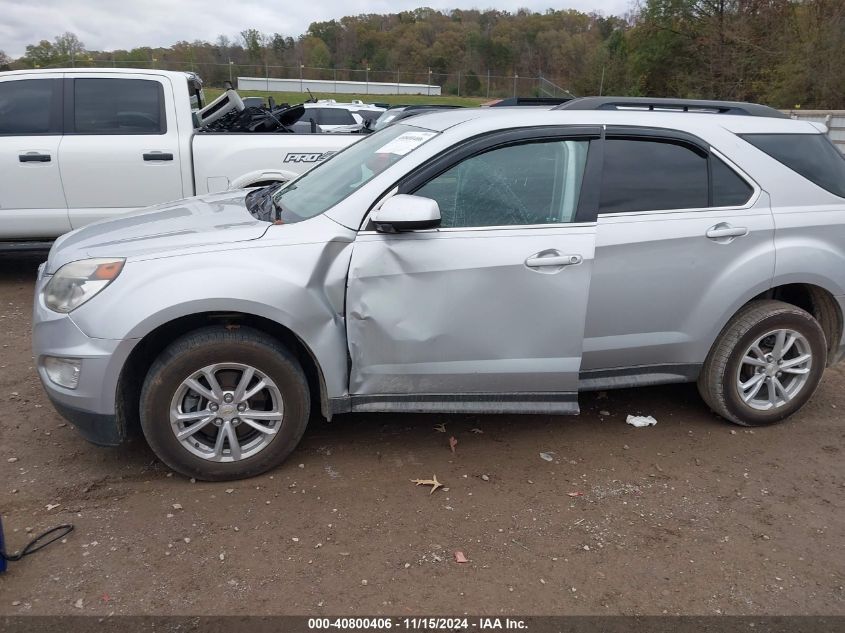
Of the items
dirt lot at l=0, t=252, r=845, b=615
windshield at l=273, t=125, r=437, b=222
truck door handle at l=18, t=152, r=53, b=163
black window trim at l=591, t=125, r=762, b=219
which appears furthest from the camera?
truck door handle at l=18, t=152, r=53, b=163

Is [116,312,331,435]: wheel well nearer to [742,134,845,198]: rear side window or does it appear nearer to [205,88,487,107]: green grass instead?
[742,134,845,198]: rear side window

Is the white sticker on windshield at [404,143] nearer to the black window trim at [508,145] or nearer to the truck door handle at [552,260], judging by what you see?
the black window trim at [508,145]

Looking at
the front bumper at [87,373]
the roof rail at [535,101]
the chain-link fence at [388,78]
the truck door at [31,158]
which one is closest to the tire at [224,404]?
the front bumper at [87,373]

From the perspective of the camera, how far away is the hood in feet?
10.7

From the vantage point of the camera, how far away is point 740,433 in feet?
13.5

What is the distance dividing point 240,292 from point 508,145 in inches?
60.9

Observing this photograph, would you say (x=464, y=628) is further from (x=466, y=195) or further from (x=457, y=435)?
(x=466, y=195)

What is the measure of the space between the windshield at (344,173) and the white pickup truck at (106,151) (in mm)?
2587

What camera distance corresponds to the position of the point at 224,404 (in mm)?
3314

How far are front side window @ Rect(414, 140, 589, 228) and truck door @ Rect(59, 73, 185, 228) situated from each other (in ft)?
13.7

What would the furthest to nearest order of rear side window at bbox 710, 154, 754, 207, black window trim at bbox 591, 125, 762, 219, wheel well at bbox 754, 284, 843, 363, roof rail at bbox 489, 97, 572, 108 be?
roof rail at bbox 489, 97, 572, 108
wheel well at bbox 754, 284, 843, 363
rear side window at bbox 710, 154, 754, 207
black window trim at bbox 591, 125, 762, 219

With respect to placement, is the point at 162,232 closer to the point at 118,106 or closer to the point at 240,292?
the point at 240,292

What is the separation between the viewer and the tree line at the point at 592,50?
25719 mm

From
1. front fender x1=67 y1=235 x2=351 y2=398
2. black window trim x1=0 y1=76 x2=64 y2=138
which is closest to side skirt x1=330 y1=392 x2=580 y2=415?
front fender x1=67 y1=235 x2=351 y2=398
